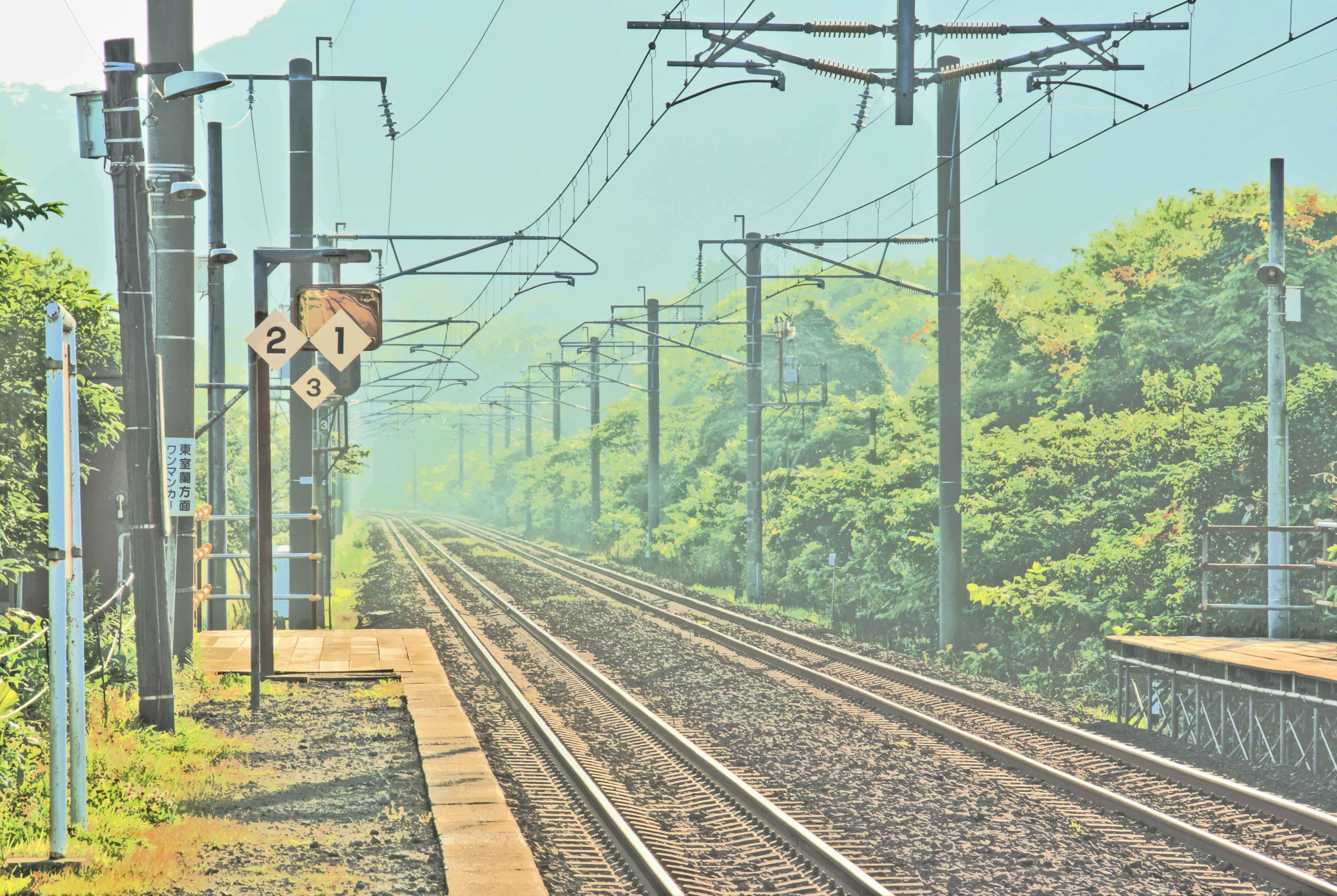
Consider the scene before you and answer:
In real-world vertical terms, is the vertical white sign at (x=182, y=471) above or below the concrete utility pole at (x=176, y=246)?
below

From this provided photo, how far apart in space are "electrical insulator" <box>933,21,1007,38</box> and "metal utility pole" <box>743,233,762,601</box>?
40.7 ft

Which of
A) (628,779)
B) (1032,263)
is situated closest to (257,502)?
(628,779)

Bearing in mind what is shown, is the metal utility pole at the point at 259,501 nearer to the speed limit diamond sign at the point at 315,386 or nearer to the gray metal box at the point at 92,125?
the speed limit diamond sign at the point at 315,386

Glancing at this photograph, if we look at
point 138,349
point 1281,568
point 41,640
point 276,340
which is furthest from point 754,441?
Answer: point 138,349

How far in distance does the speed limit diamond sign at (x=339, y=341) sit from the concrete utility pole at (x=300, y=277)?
20.5 ft

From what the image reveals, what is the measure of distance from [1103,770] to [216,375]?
13.2 metres

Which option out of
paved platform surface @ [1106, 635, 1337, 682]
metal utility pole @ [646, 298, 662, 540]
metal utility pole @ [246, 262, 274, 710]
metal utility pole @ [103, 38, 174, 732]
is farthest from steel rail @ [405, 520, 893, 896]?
metal utility pole @ [646, 298, 662, 540]

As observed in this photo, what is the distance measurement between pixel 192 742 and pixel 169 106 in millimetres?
5289

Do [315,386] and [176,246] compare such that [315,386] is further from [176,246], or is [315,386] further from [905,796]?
[905,796]

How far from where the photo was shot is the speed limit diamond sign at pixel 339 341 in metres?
11.0

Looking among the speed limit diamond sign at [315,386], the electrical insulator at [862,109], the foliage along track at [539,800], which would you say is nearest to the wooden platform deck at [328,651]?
the foliage along track at [539,800]

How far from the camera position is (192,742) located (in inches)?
363

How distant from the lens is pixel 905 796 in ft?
32.0

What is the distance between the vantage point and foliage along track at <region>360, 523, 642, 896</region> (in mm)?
7453
